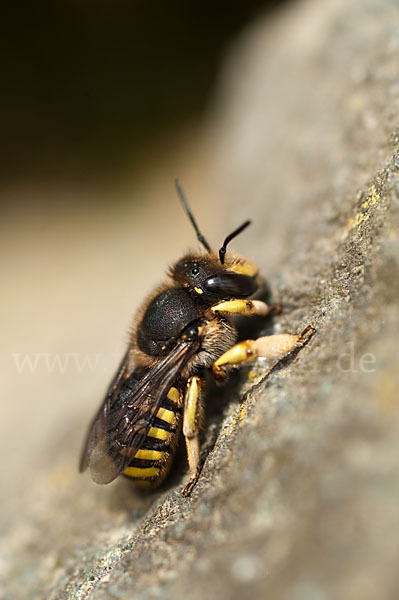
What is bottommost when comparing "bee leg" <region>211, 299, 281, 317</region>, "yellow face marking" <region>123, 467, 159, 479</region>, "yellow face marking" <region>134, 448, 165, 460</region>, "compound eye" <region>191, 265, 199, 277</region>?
"yellow face marking" <region>123, 467, 159, 479</region>

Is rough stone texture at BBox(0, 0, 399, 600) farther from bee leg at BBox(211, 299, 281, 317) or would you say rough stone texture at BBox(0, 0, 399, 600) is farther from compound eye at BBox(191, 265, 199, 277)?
compound eye at BBox(191, 265, 199, 277)

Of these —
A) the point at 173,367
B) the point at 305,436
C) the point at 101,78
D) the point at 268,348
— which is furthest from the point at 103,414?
the point at 101,78

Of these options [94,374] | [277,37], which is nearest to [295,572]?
[94,374]

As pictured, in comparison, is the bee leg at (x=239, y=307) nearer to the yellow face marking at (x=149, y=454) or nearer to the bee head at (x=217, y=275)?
the bee head at (x=217, y=275)

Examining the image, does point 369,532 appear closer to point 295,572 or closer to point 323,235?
point 295,572

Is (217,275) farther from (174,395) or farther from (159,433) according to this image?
(159,433)

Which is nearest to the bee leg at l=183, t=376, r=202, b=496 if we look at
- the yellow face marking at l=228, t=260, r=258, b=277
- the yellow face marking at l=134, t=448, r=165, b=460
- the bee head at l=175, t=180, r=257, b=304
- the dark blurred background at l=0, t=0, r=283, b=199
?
the yellow face marking at l=134, t=448, r=165, b=460
